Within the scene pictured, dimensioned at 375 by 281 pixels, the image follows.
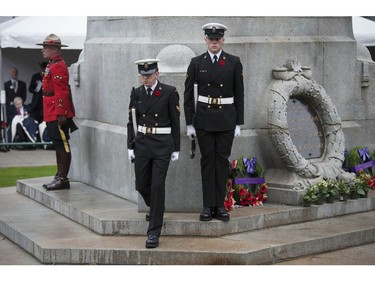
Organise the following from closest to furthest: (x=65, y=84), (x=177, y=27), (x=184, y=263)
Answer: (x=184, y=263) → (x=177, y=27) → (x=65, y=84)

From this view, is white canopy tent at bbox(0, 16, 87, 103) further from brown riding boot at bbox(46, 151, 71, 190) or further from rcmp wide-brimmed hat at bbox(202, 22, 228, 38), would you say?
rcmp wide-brimmed hat at bbox(202, 22, 228, 38)

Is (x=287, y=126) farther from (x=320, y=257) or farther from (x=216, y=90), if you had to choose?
(x=320, y=257)

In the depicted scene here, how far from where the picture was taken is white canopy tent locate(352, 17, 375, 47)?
22656 millimetres

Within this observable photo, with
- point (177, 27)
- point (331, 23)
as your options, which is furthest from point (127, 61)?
point (331, 23)

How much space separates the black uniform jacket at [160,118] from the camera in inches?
444

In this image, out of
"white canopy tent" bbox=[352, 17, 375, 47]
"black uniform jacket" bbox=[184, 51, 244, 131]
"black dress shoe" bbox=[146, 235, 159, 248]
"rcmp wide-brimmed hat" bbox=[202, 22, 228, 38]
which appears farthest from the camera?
"white canopy tent" bbox=[352, 17, 375, 47]

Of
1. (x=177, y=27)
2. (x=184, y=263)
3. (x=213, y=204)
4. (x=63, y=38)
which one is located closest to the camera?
(x=184, y=263)

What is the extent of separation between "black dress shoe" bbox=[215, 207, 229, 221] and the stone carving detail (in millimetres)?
1398

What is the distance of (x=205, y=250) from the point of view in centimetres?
1088

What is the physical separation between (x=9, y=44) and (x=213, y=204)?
40.1ft

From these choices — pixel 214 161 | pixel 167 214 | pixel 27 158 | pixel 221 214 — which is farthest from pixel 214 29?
pixel 27 158

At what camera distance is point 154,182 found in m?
11.2

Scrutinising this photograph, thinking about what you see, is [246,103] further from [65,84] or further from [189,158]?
[65,84]

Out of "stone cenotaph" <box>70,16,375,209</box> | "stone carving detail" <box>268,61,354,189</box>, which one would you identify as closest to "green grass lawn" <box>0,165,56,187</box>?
"stone cenotaph" <box>70,16,375,209</box>
